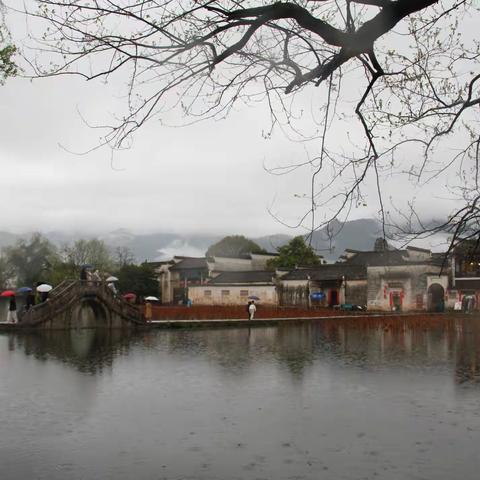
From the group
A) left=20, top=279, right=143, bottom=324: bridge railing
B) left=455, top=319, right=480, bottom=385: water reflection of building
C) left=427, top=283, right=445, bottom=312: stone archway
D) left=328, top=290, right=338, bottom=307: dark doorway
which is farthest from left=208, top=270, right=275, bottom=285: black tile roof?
left=455, top=319, right=480, bottom=385: water reflection of building

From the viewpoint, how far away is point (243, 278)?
62438 millimetres

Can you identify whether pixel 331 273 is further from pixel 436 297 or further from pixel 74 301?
pixel 74 301

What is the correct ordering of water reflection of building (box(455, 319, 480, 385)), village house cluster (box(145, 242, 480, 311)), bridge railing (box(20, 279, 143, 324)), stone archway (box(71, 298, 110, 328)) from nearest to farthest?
water reflection of building (box(455, 319, 480, 385)), bridge railing (box(20, 279, 143, 324)), stone archway (box(71, 298, 110, 328)), village house cluster (box(145, 242, 480, 311))

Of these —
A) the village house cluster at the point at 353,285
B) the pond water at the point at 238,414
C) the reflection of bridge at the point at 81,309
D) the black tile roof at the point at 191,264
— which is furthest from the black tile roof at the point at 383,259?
the pond water at the point at 238,414

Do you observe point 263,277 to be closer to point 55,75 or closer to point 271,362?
point 271,362

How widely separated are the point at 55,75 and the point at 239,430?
18.0 ft

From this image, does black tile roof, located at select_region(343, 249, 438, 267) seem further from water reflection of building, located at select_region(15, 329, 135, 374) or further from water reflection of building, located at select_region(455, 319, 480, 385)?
water reflection of building, located at select_region(15, 329, 135, 374)

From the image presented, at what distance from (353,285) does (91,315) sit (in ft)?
95.0

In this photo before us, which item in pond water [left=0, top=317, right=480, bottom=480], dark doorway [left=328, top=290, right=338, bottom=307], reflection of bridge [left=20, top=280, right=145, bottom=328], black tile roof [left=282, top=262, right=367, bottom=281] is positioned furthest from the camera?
dark doorway [left=328, top=290, right=338, bottom=307]

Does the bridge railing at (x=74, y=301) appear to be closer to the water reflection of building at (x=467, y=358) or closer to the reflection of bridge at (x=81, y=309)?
the reflection of bridge at (x=81, y=309)

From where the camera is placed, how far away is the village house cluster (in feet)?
174

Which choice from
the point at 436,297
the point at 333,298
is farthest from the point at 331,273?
the point at 436,297

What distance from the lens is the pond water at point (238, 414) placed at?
7.52m

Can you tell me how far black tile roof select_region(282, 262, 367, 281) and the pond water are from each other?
3615 centimetres
